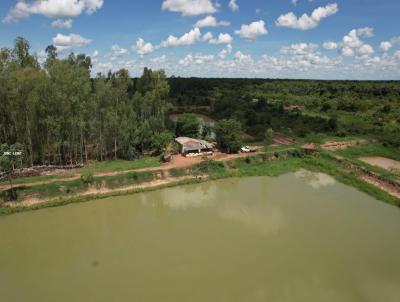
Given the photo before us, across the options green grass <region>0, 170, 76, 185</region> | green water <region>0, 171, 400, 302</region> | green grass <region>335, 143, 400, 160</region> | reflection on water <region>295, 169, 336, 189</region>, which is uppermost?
green grass <region>0, 170, 76, 185</region>

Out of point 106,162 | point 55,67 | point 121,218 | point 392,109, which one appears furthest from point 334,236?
point 392,109

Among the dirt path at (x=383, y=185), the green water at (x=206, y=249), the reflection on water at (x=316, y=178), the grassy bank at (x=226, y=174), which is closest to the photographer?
the green water at (x=206, y=249)

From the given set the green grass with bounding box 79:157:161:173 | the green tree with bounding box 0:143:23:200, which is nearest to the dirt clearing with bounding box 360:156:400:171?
the green grass with bounding box 79:157:161:173

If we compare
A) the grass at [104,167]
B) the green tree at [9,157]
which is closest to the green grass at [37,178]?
the grass at [104,167]

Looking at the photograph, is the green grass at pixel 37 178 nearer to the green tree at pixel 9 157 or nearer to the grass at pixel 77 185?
the green tree at pixel 9 157

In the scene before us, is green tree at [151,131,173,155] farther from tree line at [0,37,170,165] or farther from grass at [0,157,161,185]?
grass at [0,157,161,185]

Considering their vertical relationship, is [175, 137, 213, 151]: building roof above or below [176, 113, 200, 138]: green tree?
below

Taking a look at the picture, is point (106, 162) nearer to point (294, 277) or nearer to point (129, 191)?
point (129, 191)
